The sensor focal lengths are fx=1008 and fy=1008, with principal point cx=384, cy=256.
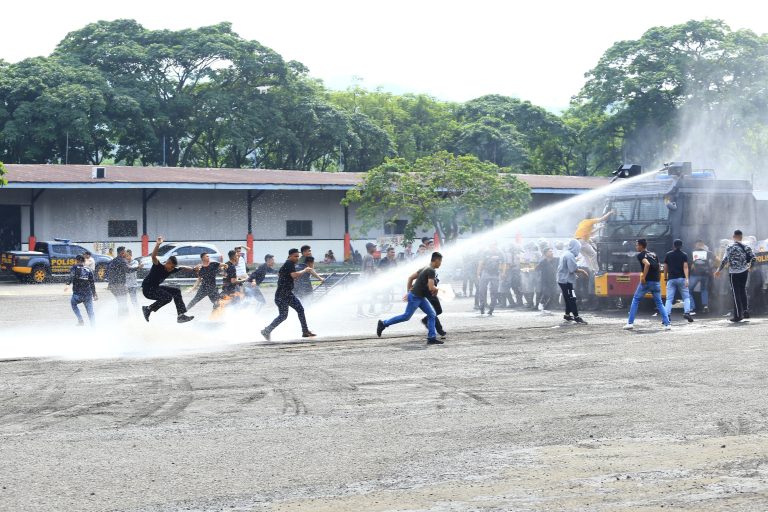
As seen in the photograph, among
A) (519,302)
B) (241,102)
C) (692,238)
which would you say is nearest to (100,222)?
(241,102)

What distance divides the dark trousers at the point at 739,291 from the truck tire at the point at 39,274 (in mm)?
27834

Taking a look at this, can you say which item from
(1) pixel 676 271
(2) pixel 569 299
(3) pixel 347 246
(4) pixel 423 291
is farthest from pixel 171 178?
(4) pixel 423 291

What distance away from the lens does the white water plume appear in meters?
17.1

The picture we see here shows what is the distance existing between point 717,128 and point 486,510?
61116 millimetres

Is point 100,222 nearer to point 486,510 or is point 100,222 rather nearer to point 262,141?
point 262,141

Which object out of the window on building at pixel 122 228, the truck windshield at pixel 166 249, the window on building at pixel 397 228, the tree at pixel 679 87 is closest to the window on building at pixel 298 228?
the window on building at pixel 397 228

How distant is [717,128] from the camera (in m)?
63.7

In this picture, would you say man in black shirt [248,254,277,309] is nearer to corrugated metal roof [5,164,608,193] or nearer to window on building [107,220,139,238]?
corrugated metal roof [5,164,608,193]

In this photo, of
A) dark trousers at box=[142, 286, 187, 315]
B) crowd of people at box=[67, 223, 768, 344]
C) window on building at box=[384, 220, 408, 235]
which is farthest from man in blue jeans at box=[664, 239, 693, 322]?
window on building at box=[384, 220, 408, 235]

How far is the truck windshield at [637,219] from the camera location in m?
23.0

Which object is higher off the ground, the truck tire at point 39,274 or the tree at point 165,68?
the tree at point 165,68

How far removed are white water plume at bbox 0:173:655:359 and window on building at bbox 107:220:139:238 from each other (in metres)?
17.6

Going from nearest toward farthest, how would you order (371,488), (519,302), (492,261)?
(371,488) → (492,261) → (519,302)

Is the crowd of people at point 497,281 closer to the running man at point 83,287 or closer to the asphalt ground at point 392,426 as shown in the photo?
the running man at point 83,287
